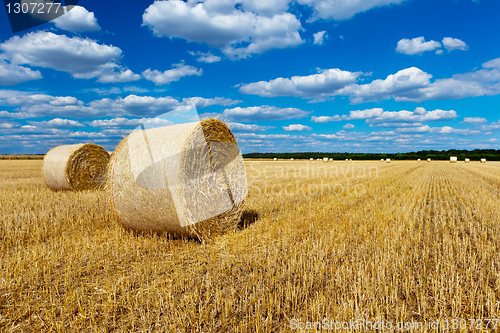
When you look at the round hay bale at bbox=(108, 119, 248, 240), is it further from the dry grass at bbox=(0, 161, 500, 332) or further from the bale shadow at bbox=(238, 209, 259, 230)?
the dry grass at bbox=(0, 161, 500, 332)

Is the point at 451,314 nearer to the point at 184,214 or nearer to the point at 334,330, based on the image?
the point at 334,330

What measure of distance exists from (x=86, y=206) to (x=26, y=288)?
480 cm

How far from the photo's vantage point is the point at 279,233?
5.57 metres

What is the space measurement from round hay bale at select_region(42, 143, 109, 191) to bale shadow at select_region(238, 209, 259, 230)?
763 centimetres

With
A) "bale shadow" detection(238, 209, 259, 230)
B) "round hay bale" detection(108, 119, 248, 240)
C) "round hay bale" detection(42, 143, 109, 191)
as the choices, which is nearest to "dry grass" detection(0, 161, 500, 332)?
"bale shadow" detection(238, 209, 259, 230)

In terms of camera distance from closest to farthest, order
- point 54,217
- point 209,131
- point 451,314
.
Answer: point 451,314 → point 209,131 → point 54,217

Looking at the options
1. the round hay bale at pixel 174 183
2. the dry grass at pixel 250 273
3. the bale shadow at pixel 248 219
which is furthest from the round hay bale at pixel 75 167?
the bale shadow at pixel 248 219

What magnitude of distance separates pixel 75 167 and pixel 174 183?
827 centimetres

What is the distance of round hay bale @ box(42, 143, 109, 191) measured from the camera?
11266 mm

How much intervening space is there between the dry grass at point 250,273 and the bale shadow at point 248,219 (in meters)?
0.19

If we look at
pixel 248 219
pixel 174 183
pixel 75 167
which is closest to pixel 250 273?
pixel 174 183

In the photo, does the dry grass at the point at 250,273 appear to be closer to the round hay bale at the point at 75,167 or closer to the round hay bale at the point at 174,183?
the round hay bale at the point at 174,183

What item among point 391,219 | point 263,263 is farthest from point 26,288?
point 391,219

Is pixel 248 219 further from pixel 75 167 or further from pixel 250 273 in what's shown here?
pixel 75 167
